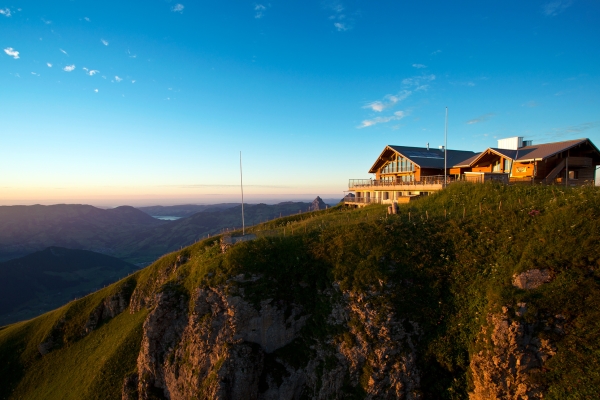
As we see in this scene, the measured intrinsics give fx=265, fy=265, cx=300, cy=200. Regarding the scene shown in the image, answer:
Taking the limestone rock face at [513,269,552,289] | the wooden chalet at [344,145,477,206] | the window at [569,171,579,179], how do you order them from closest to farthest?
the limestone rock face at [513,269,552,289], the window at [569,171,579,179], the wooden chalet at [344,145,477,206]

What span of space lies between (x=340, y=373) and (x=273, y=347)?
221 inches

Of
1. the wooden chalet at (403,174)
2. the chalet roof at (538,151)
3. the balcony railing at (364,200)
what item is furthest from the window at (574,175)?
the balcony railing at (364,200)

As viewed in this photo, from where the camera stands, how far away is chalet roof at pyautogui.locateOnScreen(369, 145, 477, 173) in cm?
4969

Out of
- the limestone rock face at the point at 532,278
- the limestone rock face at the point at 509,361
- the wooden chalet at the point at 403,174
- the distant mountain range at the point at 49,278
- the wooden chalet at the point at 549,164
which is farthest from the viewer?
the distant mountain range at the point at 49,278

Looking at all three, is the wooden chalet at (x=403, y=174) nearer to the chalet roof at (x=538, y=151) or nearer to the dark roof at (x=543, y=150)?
the chalet roof at (x=538, y=151)

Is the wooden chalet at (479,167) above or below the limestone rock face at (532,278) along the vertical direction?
above

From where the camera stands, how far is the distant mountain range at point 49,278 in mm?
131250

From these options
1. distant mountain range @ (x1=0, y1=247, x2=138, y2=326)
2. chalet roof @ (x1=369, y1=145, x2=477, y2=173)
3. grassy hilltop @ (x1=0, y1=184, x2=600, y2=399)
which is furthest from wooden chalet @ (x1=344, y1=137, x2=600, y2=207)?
distant mountain range @ (x1=0, y1=247, x2=138, y2=326)

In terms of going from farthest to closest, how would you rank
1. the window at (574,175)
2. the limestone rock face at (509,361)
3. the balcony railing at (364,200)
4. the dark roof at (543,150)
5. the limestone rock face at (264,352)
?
the balcony railing at (364,200) → the window at (574,175) → the dark roof at (543,150) → the limestone rock face at (264,352) → the limestone rock face at (509,361)

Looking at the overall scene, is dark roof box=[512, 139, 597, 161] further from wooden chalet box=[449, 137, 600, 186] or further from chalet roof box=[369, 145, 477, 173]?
chalet roof box=[369, 145, 477, 173]

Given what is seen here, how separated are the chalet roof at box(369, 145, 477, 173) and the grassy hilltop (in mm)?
16125

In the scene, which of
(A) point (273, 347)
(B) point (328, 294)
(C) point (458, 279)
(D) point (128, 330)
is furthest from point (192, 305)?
(C) point (458, 279)

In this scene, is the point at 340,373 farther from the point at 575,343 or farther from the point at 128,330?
the point at 128,330

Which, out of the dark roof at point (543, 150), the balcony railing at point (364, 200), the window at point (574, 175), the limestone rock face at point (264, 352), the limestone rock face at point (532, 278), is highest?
the dark roof at point (543, 150)
